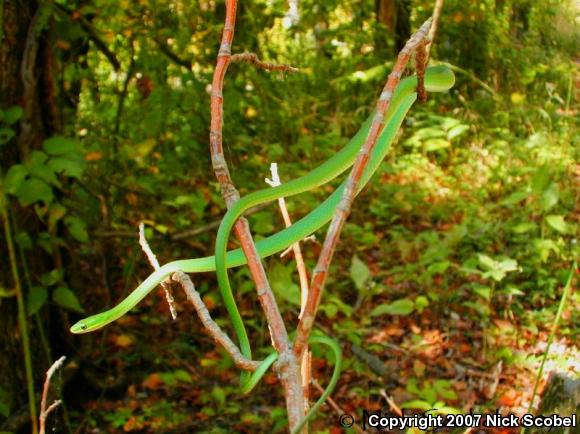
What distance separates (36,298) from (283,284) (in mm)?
1073

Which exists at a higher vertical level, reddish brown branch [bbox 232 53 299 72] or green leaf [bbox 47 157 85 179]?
reddish brown branch [bbox 232 53 299 72]

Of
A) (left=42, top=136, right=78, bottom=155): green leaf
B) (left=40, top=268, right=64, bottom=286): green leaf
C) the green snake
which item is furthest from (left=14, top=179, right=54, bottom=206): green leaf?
the green snake

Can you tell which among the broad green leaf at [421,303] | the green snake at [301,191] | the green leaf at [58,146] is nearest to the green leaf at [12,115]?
the green leaf at [58,146]

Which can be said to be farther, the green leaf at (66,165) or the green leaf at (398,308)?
the green leaf at (398,308)

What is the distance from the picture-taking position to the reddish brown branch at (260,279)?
705 mm

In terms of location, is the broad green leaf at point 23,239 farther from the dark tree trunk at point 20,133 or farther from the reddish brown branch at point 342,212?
the reddish brown branch at point 342,212

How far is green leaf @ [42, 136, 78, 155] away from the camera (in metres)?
2.60

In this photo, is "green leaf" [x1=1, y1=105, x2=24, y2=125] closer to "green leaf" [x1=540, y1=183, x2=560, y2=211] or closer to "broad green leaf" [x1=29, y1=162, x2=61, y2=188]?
"broad green leaf" [x1=29, y1=162, x2=61, y2=188]

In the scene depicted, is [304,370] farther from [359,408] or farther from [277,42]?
[277,42]

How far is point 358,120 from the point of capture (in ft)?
21.6

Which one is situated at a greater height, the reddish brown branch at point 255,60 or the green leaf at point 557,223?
the reddish brown branch at point 255,60

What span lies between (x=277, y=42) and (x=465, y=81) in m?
2.47

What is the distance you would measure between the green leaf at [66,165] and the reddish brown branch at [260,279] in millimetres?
1640

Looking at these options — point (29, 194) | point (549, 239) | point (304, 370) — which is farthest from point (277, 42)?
point (304, 370)
